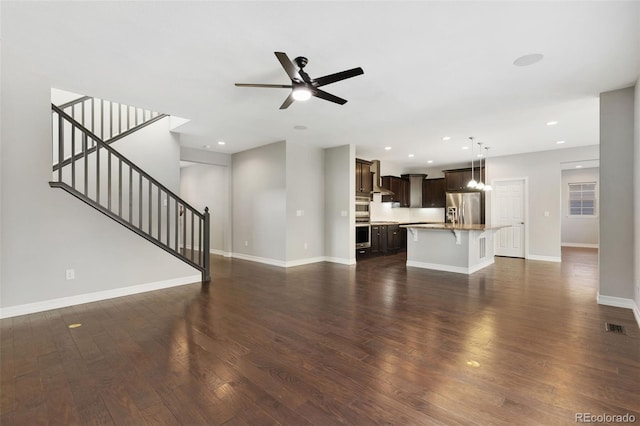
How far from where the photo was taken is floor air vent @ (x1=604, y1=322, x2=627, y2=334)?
293cm

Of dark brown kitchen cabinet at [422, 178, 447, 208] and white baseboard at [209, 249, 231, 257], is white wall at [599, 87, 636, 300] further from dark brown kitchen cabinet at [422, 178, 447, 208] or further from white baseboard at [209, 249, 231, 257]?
white baseboard at [209, 249, 231, 257]

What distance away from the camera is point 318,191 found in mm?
7086

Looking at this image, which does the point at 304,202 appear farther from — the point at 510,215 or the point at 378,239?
the point at 510,215

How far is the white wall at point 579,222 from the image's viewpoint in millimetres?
9617

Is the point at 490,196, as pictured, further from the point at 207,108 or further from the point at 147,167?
the point at 147,167

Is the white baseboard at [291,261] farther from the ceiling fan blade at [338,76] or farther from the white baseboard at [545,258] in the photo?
the white baseboard at [545,258]

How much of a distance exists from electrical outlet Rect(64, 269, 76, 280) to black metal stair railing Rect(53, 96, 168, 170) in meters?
1.68

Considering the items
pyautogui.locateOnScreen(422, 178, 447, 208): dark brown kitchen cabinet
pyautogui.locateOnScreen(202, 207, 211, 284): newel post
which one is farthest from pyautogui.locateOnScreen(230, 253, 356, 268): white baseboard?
pyautogui.locateOnScreen(422, 178, 447, 208): dark brown kitchen cabinet

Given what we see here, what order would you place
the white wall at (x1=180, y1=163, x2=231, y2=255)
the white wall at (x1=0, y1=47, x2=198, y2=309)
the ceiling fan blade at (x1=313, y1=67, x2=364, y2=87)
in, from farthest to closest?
1. the white wall at (x1=180, y1=163, x2=231, y2=255)
2. the white wall at (x1=0, y1=47, x2=198, y2=309)
3. the ceiling fan blade at (x1=313, y1=67, x2=364, y2=87)

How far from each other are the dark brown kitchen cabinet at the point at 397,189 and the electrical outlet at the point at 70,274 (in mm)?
7959

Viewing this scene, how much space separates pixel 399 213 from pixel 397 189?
104cm

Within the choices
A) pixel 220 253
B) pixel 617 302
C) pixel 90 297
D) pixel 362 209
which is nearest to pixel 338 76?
pixel 90 297

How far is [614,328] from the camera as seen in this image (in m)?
3.00

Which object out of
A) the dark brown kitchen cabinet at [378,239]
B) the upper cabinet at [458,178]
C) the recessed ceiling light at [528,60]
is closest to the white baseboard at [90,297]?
the dark brown kitchen cabinet at [378,239]
